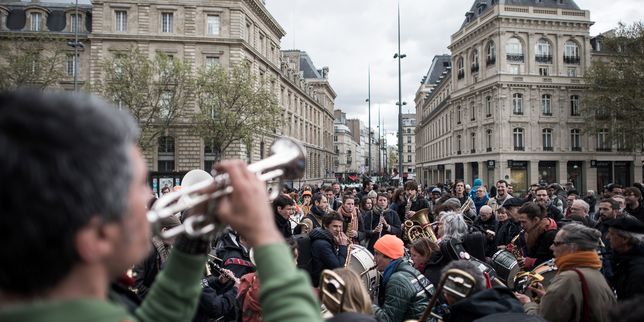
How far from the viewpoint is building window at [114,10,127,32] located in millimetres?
38594

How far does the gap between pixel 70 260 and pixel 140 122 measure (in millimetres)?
34610

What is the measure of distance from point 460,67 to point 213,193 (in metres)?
56.1

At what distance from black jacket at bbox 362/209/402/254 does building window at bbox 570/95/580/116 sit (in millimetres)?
44309

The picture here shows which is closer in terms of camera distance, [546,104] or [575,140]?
[546,104]

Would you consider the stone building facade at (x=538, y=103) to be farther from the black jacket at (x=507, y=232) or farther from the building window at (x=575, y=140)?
the black jacket at (x=507, y=232)

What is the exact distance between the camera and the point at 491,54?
152 ft

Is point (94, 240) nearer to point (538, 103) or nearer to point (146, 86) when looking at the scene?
point (146, 86)

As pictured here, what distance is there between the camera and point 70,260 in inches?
34.5

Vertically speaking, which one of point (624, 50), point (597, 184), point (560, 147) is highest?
point (624, 50)

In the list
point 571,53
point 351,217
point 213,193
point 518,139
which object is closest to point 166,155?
point 351,217

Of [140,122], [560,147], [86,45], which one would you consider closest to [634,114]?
[560,147]

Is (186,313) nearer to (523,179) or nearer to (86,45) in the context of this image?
(86,45)

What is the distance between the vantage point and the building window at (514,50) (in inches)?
1781

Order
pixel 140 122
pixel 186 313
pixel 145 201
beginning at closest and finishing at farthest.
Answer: pixel 145 201
pixel 186 313
pixel 140 122
